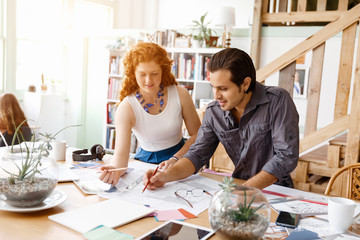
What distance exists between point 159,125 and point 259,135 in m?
0.62

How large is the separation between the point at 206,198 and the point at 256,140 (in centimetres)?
47

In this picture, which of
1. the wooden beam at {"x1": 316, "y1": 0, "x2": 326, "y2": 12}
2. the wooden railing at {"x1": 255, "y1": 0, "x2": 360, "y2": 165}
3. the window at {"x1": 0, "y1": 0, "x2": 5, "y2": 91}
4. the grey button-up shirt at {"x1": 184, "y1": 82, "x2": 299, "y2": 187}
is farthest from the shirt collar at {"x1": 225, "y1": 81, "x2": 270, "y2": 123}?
the window at {"x1": 0, "y1": 0, "x2": 5, "y2": 91}

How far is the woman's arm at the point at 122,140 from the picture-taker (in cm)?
155

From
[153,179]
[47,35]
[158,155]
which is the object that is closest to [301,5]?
[158,155]

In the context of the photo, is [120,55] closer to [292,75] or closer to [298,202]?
[292,75]

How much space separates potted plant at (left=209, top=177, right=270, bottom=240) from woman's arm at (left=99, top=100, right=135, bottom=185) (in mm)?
686

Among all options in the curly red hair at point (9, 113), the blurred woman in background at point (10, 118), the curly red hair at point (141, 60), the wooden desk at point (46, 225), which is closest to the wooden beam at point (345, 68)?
the curly red hair at point (141, 60)

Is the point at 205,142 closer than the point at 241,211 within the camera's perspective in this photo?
No

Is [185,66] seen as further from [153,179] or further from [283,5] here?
[153,179]

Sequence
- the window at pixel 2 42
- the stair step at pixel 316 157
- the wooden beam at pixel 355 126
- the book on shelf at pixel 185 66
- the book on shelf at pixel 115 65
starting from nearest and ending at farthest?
the wooden beam at pixel 355 126 < the stair step at pixel 316 157 < the window at pixel 2 42 < the book on shelf at pixel 185 66 < the book on shelf at pixel 115 65

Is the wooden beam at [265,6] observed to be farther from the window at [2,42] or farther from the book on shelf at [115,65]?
the window at [2,42]

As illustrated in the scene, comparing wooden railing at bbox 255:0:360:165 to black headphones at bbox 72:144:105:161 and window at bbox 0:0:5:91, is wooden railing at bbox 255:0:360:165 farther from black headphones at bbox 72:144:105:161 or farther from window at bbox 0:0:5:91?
window at bbox 0:0:5:91

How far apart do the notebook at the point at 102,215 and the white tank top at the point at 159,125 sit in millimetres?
835

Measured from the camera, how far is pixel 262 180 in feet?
4.93
